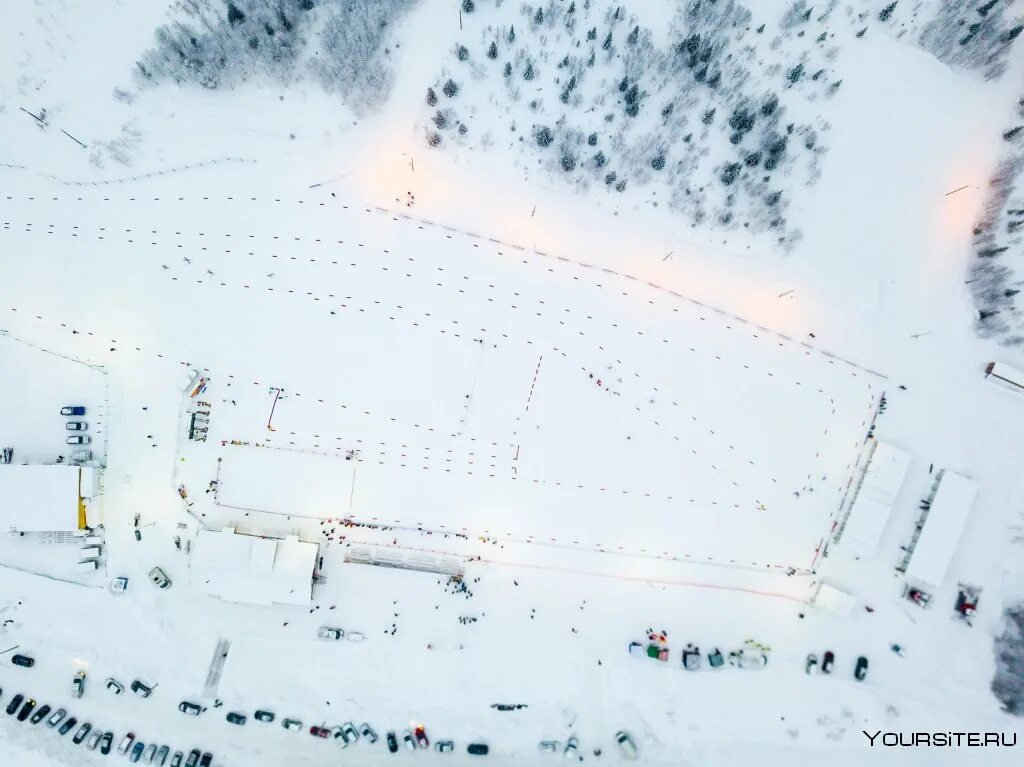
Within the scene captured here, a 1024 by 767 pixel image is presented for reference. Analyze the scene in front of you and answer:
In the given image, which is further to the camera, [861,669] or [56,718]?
[861,669]

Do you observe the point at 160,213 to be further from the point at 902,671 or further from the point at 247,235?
the point at 902,671

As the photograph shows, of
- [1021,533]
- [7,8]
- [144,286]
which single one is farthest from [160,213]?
[1021,533]

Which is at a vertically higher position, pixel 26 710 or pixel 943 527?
pixel 943 527

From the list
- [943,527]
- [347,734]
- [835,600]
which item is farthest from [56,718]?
[943,527]

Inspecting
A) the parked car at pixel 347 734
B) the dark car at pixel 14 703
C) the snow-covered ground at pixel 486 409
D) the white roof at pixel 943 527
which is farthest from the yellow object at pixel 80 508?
the white roof at pixel 943 527

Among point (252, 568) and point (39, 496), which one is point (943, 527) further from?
point (39, 496)

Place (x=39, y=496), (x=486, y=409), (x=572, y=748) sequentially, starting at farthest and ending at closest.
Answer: (x=486, y=409) → (x=572, y=748) → (x=39, y=496)
